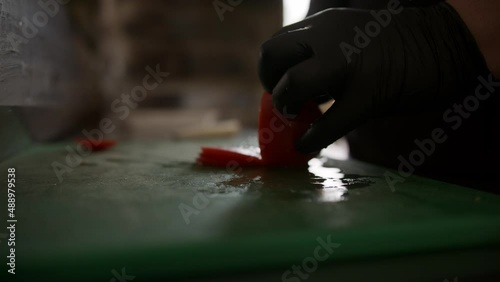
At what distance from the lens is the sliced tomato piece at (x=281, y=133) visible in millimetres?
1007

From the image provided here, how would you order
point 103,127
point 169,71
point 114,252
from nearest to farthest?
point 114,252 → point 103,127 → point 169,71

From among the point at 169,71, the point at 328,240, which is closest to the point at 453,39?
the point at 328,240

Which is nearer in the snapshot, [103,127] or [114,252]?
[114,252]

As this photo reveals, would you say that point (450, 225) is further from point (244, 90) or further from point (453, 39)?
point (244, 90)

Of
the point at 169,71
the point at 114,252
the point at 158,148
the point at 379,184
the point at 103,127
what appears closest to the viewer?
the point at 114,252

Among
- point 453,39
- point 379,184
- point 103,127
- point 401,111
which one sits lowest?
point 103,127

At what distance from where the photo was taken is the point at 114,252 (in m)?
0.49

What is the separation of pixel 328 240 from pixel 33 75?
128 cm
